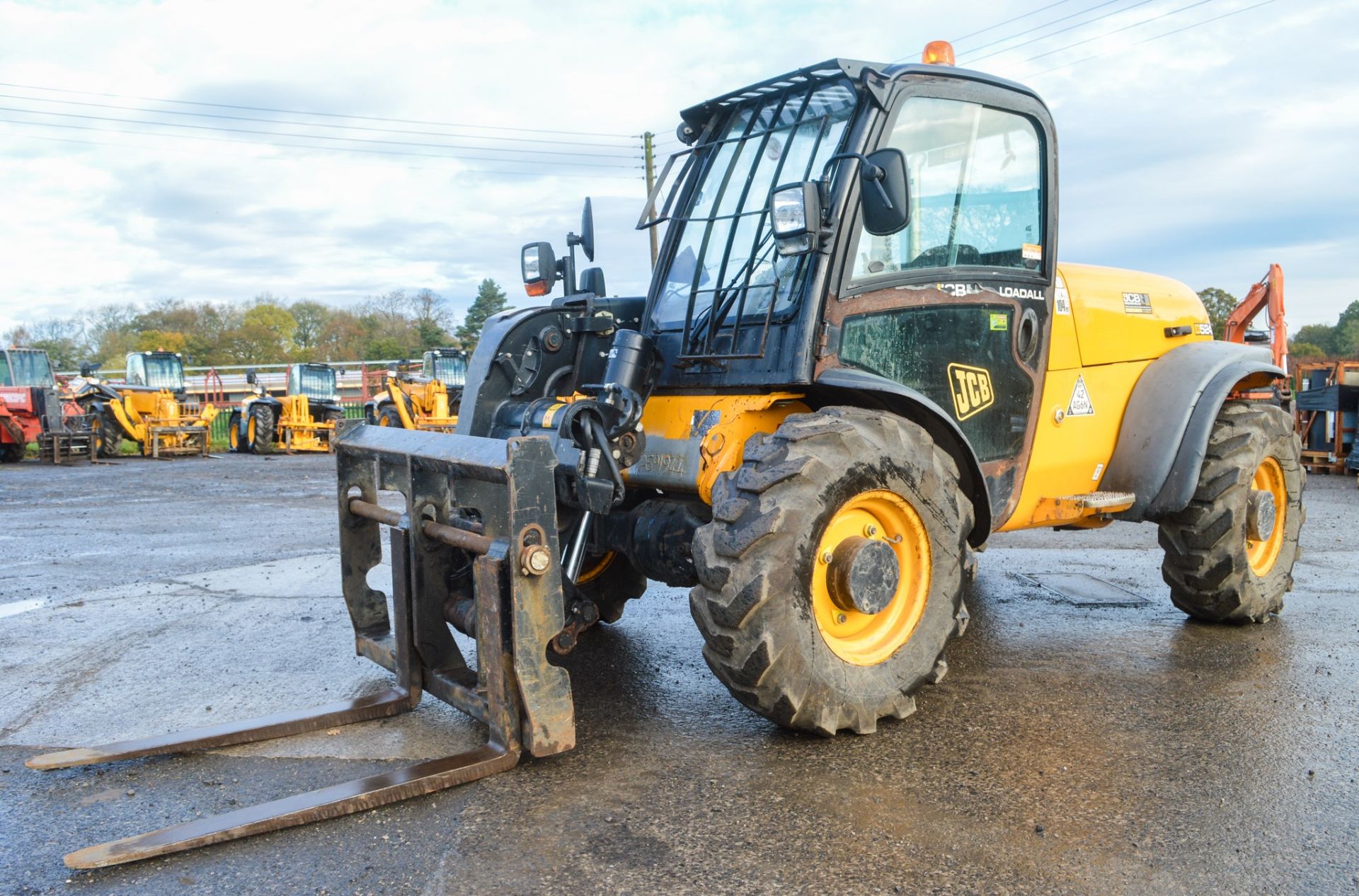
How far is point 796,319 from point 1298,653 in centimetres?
316

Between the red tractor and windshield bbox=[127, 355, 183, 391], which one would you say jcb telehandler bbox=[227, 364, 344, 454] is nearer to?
windshield bbox=[127, 355, 183, 391]

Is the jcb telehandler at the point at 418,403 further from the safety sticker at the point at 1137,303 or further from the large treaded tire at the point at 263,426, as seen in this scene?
the safety sticker at the point at 1137,303

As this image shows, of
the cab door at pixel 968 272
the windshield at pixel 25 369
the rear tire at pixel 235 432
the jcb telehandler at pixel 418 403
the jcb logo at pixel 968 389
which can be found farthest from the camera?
the rear tire at pixel 235 432

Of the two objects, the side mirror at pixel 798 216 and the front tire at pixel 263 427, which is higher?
the side mirror at pixel 798 216

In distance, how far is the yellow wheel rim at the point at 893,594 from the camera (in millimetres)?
3939

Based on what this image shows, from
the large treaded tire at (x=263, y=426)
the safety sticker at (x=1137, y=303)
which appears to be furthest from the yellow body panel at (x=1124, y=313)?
the large treaded tire at (x=263, y=426)

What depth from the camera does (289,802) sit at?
326 cm

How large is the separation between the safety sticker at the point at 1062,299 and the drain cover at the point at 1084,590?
2080 mm

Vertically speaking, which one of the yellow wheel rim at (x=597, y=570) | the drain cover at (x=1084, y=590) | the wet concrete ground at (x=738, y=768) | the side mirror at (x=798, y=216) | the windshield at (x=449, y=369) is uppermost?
the side mirror at (x=798, y=216)

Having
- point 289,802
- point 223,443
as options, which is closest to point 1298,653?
point 289,802

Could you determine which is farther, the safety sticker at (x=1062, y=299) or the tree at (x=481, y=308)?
the tree at (x=481, y=308)

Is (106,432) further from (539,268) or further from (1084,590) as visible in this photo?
(1084,590)

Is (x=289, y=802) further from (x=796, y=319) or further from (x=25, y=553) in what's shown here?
(x=25, y=553)

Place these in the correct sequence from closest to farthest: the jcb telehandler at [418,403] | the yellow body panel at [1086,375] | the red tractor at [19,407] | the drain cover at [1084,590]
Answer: the yellow body panel at [1086,375] < the drain cover at [1084,590] < the red tractor at [19,407] < the jcb telehandler at [418,403]
